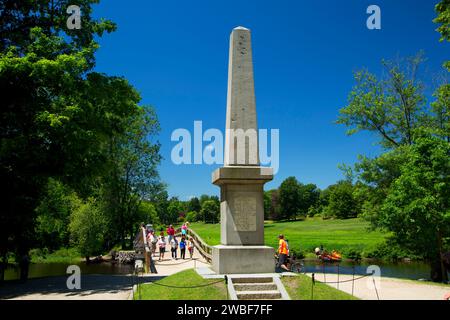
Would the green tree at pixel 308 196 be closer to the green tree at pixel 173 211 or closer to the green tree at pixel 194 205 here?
the green tree at pixel 173 211

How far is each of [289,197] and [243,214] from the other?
99.0m

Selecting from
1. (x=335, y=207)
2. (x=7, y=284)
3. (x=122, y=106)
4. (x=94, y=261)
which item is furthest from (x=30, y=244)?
(x=335, y=207)

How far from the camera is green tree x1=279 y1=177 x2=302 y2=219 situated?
10925 cm

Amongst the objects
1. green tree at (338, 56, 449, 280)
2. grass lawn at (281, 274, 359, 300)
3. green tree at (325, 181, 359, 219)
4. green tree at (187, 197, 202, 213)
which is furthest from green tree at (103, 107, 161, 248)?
green tree at (187, 197, 202, 213)

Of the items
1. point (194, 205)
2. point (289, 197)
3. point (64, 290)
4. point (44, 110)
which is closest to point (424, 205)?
point (64, 290)

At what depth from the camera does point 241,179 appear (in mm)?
12625

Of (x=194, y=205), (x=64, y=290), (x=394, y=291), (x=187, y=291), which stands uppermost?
(x=187, y=291)

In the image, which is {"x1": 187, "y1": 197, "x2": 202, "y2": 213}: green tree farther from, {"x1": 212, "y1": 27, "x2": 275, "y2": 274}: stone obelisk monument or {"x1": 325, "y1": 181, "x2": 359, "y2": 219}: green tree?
{"x1": 212, "y1": 27, "x2": 275, "y2": 274}: stone obelisk monument

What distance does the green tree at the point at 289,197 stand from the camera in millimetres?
109250

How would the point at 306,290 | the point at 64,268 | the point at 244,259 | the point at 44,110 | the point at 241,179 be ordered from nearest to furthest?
1. the point at 306,290
2. the point at 244,259
3. the point at 241,179
4. the point at 44,110
5. the point at 64,268

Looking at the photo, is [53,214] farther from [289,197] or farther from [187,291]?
[289,197]

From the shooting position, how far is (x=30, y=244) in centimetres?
1897

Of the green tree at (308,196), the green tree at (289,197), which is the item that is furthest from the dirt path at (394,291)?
the green tree at (308,196)

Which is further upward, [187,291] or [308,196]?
[308,196]
